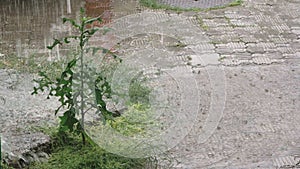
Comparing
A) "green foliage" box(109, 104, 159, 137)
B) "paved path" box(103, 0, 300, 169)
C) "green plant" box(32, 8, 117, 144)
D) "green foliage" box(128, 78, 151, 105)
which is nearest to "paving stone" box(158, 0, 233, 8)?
"paved path" box(103, 0, 300, 169)

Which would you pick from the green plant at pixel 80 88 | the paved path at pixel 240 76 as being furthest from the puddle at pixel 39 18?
the green plant at pixel 80 88

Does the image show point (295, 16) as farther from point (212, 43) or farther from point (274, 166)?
point (274, 166)

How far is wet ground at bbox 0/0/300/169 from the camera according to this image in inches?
188

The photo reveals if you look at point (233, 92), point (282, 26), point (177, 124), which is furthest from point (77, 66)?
point (282, 26)

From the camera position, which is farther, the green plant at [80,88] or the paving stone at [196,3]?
the paving stone at [196,3]

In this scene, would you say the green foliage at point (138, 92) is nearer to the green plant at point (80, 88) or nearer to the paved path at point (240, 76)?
the paved path at point (240, 76)

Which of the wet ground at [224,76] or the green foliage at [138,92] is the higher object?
the green foliage at [138,92]

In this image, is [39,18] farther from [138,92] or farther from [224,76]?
[138,92]

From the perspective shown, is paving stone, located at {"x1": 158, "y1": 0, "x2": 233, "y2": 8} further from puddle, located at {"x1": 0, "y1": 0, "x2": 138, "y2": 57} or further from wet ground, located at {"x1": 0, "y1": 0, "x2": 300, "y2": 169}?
puddle, located at {"x1": 0, "y1": 0, "x2": 138, "y2": 57}

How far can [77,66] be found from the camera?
4.12 m

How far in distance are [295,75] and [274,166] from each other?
1.94 m

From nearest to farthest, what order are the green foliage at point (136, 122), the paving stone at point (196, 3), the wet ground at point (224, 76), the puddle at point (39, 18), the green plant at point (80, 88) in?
the green plant at point (80, 88) < the green foliage at point (136, 122) < the wet ground at point (224, 76) < the puddle at point (39, 18) < the paving stone at point (196, 3)

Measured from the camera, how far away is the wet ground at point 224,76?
15.7ft

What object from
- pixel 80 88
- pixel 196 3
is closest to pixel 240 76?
pixel 196 3
